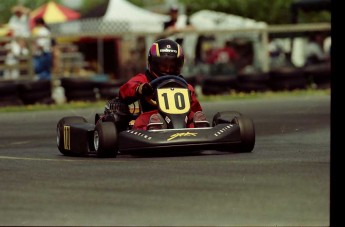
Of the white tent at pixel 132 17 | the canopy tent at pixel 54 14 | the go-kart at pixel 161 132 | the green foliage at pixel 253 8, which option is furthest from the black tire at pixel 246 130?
the green foliage at pixel 253 8

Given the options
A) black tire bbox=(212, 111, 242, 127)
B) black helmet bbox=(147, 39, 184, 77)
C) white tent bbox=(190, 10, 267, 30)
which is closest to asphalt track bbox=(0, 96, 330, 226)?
black tire bbox=(212, 111, 242, 127)

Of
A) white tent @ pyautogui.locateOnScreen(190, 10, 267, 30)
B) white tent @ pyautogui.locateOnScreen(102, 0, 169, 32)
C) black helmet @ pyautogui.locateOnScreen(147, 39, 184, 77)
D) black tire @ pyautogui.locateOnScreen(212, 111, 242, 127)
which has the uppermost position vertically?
black helmet @ pyautogui.locateOnScreen(147, 39, 184, 77)

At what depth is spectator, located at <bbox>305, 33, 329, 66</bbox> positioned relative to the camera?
2613 cm

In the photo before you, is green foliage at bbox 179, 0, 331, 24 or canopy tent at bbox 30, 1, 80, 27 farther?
green foliage at bbox 179, 0, 331, 24

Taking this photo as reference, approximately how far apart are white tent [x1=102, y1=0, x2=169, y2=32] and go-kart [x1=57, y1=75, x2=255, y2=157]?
16860mm

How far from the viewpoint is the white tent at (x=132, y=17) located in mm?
28547

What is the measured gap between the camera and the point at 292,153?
11094 mm

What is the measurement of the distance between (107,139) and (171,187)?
2.29m

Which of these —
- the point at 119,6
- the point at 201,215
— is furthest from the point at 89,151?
the point at 119,6

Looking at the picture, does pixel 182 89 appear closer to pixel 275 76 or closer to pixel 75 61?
pixel 275 76

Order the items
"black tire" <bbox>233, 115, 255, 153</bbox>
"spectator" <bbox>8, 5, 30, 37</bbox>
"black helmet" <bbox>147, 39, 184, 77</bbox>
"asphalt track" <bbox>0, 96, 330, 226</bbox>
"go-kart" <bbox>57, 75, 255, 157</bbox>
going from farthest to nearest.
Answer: "spectator" <bbox>8, 5, 30, 37</bbox>, "black helmet" <bbox>147, 39, 184, 77</bbox>, "black tire" <bbox>233, 115, 255, 153</bbox>, "go-kart" <bbox>57, 75, 255, 157</bbox>, "asphalt track" <bbox>0, 96, 330, 226</bbox>

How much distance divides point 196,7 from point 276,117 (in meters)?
26.4

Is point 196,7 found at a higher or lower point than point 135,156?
lower

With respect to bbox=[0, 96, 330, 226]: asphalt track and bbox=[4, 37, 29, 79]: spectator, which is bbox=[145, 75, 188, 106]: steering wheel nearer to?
bbox=[0, 96, 330, 226]: asphalt track
